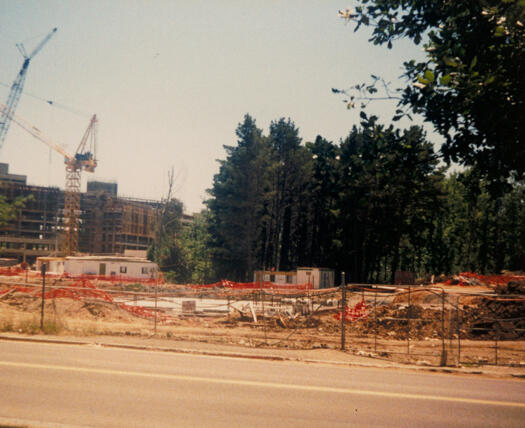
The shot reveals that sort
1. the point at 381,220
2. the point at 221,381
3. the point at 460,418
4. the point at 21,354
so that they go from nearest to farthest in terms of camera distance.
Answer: the point at 460,418, the point at 221,381, the point at 21,354, the point at 381,220

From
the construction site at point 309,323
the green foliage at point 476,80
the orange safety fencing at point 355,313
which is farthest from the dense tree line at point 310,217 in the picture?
the green foliage at point 476,80

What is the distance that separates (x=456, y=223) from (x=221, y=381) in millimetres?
90978

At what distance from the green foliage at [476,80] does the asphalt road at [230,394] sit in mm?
4460

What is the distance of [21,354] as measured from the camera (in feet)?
38.2

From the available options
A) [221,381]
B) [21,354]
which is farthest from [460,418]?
[21,354]

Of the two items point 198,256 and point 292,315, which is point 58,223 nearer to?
point 198,256

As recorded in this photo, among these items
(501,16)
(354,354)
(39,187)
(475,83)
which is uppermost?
(39,187)

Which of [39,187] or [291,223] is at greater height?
[39,187]

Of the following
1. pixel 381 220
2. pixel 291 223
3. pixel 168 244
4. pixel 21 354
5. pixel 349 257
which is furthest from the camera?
pixel 168 244

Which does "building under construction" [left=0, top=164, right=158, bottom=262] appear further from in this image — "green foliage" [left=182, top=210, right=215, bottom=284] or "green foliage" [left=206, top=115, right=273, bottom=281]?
"green foliage" [left=206, top=115, right=273, bottom=281]

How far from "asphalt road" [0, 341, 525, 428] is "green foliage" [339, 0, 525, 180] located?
4460mm


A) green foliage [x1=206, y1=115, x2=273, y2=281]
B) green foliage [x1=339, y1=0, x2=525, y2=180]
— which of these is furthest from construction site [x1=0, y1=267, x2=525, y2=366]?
green foliage [x1=206, y1=115, x2=273, y2=281]

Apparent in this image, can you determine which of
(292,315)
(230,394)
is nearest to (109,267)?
(292,315)

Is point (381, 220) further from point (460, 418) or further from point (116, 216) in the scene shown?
point (116, 216)
